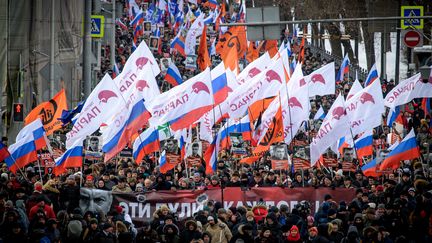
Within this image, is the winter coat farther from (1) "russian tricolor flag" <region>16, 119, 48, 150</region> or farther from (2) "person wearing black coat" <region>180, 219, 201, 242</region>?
(1) "russian tricolor flag" <region>16, 119, 48, 150</region>

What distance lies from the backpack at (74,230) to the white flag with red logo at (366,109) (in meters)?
10.8

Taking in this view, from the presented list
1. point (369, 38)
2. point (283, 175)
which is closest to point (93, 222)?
point (283, 175)

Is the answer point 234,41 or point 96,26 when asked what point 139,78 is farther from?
point 96,26

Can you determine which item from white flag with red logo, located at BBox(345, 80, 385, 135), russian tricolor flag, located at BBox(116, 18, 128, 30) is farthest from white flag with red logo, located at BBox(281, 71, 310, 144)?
russian tricolor flag, located at BBox(116, 18, 128, 30)

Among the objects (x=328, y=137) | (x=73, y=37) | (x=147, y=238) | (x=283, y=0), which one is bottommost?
(x=147, y=238)

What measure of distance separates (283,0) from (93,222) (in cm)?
5665

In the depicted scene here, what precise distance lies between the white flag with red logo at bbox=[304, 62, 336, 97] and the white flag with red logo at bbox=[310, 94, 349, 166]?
7230 millimetres

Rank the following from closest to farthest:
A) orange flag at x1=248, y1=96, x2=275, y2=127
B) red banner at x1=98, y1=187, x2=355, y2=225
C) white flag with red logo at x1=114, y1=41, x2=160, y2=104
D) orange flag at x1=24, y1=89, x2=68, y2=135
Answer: red banner at x1=98, y1=187, x2=355, y2=225, orange flag at x1=24, y1=89, x2=68, y2=135, white flag with red logo at x1=114, y1=41, x2=160, y2=104, orange flag at x1=248, y1=96, x2=275, y2=127

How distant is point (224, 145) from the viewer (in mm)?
32875

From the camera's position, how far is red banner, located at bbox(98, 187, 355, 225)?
25.7 metres

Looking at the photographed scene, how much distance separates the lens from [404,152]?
2755 centimetres

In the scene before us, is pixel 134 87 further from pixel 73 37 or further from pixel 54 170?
pixel 73 37

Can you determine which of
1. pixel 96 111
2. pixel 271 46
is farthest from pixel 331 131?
pixel 271 46

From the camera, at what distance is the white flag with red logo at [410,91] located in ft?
110
